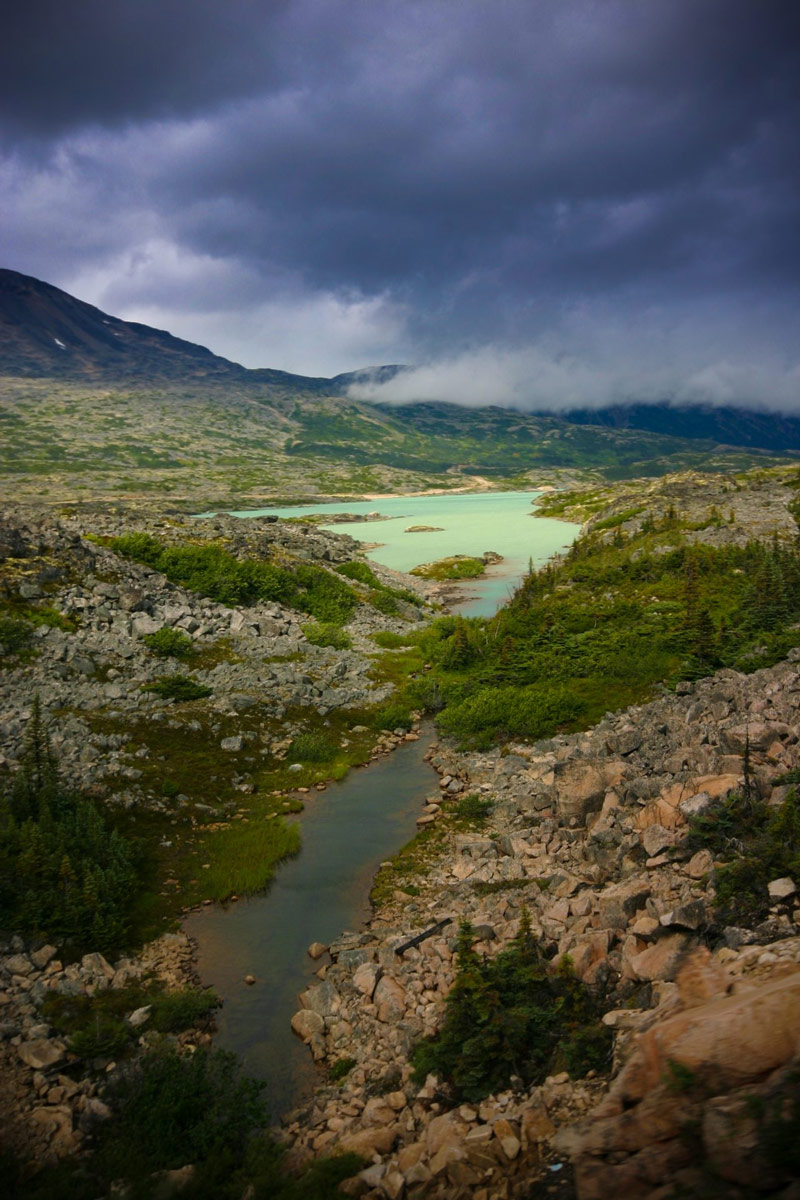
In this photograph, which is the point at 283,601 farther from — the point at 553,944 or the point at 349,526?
the point at 349,526

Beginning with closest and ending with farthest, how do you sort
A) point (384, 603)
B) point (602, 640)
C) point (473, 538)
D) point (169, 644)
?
point (169, 644), point (602, 640), point (384, 603), point (473, 538)

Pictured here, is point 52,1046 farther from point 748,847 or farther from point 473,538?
point 473,538

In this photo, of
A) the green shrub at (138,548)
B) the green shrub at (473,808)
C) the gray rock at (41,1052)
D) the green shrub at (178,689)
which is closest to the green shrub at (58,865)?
the gray rock at (41,1052)

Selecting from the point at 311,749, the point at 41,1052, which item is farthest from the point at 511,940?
the point at 311,749

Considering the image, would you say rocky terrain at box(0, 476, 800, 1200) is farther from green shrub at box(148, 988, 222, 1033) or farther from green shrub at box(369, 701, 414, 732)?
green shrub at box(369, 701, 414, 732)

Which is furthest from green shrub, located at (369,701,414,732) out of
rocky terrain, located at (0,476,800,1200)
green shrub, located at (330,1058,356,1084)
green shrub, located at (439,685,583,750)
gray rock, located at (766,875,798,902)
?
gray rock, located at (766,875,798,902)

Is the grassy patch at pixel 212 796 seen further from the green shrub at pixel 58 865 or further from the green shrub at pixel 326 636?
the green shrub at pixel 326 636

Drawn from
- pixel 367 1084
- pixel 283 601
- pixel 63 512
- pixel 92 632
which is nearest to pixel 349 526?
pixel 63 512
